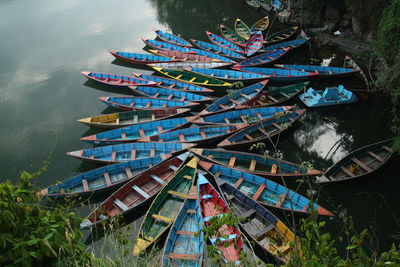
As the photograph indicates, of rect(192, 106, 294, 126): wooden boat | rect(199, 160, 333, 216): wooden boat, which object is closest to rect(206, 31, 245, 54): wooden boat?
rect(192, 106, 294, 126): wooden boat

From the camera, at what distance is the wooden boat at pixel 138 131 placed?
41.5 feet

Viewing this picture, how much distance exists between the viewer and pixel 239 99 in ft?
51.6

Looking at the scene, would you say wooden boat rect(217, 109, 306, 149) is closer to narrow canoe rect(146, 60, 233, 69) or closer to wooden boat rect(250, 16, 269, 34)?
narrow canoe rect(146, 60, 233, 69)

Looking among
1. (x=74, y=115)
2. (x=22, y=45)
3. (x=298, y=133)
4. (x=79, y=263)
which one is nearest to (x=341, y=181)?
(x=298, y=133)

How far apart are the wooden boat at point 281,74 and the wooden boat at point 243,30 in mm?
5879

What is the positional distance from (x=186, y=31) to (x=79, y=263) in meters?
24.2

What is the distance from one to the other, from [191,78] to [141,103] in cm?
401

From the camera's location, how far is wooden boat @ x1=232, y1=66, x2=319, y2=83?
16656 millimetres

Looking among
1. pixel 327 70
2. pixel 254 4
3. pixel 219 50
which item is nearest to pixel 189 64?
pixel 219 50

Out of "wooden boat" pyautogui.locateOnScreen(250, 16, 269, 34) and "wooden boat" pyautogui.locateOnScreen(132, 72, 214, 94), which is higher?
"wooden boat" pyautogui.locateOnScreen(250, 16, 269, 34)

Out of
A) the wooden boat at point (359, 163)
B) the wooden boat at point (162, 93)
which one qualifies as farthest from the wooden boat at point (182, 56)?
the wooden boat at point (359, 163)

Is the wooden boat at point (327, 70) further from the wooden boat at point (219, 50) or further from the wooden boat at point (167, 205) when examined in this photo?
the wooden boat at point (167, 205)

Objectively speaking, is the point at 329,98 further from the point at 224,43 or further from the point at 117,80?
the point at 117,80

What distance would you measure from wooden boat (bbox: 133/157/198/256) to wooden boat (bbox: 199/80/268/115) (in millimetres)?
4129
